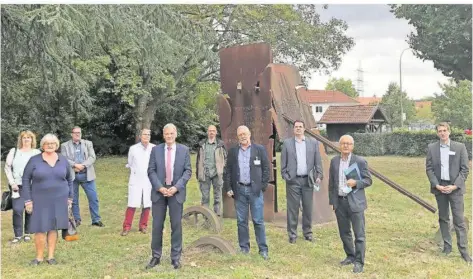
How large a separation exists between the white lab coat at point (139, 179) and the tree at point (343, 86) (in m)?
93.1

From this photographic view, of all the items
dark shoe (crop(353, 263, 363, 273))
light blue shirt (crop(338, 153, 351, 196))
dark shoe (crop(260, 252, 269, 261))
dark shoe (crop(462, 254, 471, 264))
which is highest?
light blue shirt (crop(338, 153, 351, 196))

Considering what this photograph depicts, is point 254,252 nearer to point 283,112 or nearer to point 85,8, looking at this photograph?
point 283,112

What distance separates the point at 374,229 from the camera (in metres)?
8.10

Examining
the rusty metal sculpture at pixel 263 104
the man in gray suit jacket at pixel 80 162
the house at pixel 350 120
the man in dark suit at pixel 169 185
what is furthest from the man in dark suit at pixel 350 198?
the house at pixel 350 120

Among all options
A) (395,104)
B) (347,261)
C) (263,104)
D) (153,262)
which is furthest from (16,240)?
(395,104)

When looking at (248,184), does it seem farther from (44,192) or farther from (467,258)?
(467,258)

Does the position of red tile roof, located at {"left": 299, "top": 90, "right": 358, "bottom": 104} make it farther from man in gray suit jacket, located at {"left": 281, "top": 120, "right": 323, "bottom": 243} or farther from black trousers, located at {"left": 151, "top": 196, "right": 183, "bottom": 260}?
black trousers, located at {"left": 151, "top": 196, "right": 183, "bottom": 260}

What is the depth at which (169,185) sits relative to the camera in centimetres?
576

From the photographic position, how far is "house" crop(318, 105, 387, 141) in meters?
38.8

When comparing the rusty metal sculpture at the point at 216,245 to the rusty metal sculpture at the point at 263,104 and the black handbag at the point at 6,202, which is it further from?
the black handbag at the point at 6,202

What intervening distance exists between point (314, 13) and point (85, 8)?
16.8 meters

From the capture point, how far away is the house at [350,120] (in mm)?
38844

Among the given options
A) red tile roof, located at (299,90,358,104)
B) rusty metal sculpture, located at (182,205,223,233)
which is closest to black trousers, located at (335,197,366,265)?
rusty metal sculpture, located at (182,205,223,233)

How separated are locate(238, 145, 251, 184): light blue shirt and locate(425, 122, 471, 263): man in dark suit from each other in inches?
87.3
